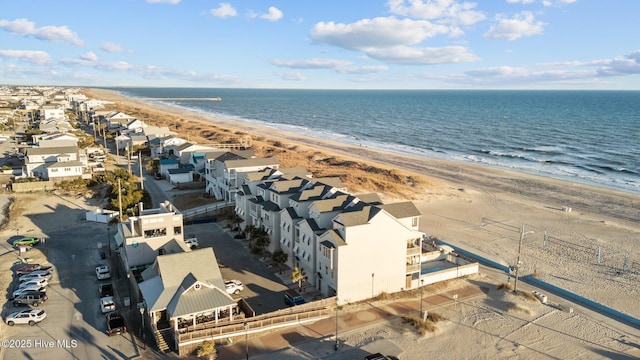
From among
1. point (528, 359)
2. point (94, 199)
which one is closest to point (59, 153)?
point (94, 199)

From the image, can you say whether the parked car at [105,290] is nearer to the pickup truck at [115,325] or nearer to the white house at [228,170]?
the pickup truck at [115,325]

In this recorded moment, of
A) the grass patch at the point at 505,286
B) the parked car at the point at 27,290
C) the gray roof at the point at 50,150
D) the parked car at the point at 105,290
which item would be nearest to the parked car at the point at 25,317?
the parked car at the point at 27,290

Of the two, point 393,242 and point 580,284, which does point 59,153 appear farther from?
point 580,284

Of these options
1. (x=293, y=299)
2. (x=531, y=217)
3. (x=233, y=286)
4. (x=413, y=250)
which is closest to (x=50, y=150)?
(x=233, y=286)

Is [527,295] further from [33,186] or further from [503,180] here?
[33,186]

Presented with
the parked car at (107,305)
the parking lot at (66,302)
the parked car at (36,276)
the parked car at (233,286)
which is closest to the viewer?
the parking lot at (66,302)

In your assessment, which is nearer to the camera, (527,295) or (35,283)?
(35,283)
